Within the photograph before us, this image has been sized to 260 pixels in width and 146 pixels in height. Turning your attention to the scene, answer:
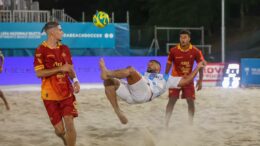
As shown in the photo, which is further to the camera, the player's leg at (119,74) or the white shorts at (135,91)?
the white shorts at (135,91)

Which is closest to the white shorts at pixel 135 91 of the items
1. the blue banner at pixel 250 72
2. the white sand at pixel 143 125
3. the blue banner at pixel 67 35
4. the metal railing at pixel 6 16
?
the white sand at pixel 143 125

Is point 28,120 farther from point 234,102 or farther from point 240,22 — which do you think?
point 240,22

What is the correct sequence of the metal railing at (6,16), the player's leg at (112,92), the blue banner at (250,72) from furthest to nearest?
the metal railing at (6,16) < the blue banner at (250,72) < the player's leg at (112,92)

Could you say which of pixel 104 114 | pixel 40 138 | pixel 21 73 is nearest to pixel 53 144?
pixel 40 138

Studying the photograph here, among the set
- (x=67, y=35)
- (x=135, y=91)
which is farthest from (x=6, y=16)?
(x=135, y=91)

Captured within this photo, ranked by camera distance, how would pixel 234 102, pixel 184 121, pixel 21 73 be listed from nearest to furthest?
pixel 184 121 < pixel 234 102 < pixel 21 73

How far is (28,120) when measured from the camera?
9.20 meters

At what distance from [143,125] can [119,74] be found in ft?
7.19

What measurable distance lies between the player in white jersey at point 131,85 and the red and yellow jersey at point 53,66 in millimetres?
907

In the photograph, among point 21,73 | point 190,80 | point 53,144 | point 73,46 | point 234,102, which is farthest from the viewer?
point 73,46

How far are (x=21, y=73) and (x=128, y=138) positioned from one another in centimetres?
1132

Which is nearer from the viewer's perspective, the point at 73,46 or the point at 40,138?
the point at 40,138

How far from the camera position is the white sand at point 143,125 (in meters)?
7.06

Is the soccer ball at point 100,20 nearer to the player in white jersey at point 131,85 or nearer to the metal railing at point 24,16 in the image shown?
the metal railing at point 24,16
